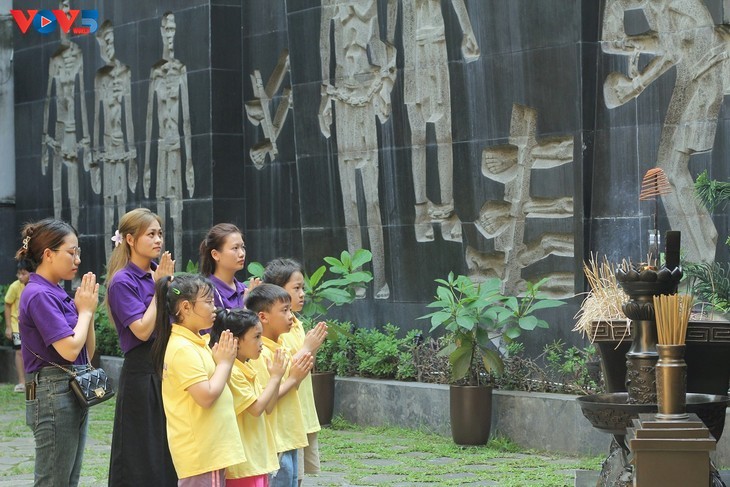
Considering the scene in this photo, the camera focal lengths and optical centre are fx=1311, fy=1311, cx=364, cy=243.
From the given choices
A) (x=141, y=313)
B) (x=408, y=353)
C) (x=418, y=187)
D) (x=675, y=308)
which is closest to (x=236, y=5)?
(x=418, y=187)

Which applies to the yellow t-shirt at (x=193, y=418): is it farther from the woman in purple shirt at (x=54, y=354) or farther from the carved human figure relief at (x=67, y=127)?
the carved human figure relief at (x=67, y=127)

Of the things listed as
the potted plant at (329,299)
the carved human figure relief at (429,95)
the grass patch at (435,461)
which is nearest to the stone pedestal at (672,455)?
the grass patch at (435,461)

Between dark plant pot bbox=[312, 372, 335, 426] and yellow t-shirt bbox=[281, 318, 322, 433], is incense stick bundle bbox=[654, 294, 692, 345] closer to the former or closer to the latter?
yellow t-shirt bbox=[281, 318, 322, 433]

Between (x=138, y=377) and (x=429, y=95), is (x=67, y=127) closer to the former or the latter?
(x=429, y=95)

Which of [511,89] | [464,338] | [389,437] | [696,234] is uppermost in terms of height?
[511,89]

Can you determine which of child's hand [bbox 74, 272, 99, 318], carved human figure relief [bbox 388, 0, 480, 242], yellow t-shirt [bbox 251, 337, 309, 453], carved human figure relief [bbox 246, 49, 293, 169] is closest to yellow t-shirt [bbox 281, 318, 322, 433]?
yellow t-shirt [bbox 251, 337, 309, 453]

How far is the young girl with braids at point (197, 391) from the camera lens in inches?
215

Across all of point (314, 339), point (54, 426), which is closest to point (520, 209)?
point (314, 339)

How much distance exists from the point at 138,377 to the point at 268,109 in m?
8.18

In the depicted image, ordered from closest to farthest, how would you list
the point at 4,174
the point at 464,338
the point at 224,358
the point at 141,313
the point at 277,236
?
the point at 224,358 < the point at 141,313 < the point at 464,338 < the point at 277,236 < the point at 4,174

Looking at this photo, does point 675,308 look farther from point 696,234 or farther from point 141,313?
point 696,234

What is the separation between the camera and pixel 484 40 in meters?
10.8

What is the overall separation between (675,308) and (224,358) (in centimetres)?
187

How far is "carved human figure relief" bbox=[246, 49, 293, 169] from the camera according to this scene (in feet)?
45.1
